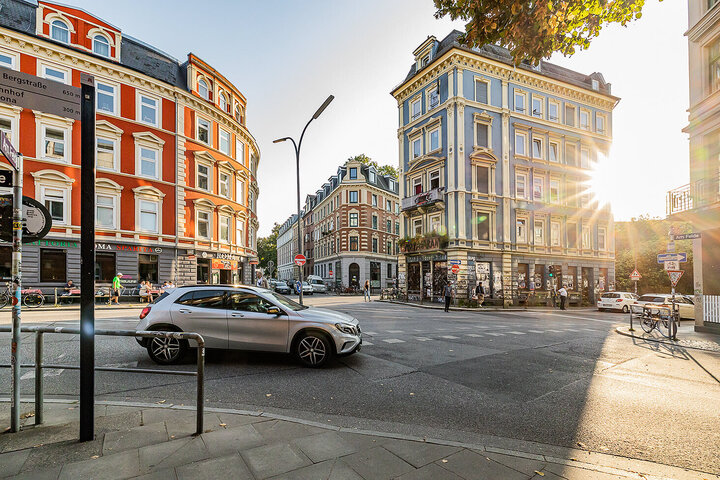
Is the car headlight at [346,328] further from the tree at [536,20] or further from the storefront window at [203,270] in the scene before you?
the storefront window at [203,270]

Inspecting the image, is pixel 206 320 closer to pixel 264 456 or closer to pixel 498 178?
pixel 264 456

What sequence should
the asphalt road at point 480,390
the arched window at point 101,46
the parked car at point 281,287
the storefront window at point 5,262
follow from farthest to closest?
the parked car at point 281,287, the arched window at point 101,46, the storefront window at point 5,262, the asphalt road at point 480,390

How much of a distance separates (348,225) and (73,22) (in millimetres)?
33948

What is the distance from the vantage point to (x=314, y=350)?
6.92 meters

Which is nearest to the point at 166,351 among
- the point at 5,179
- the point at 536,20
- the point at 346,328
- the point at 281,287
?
the point at 346,328

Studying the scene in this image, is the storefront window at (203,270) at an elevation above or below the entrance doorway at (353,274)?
above

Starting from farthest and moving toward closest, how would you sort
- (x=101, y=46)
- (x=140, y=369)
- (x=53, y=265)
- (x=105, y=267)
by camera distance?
(x=101, y=46) < (x=105, y=267) < (x=53, y=265) < (x=140, y=369)

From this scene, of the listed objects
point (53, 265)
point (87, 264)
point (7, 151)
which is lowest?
point (53, 265)

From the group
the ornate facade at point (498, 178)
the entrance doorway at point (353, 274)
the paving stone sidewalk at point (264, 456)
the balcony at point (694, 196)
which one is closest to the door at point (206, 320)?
the paving stone sidewalk at point (264, 456)

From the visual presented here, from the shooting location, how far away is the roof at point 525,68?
28625mm

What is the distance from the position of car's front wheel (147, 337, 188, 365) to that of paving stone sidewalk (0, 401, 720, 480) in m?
2.83

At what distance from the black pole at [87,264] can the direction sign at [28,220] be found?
485mm

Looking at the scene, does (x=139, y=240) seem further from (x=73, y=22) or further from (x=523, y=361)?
(x=523, y=361)

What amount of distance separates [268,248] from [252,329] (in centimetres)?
9652
